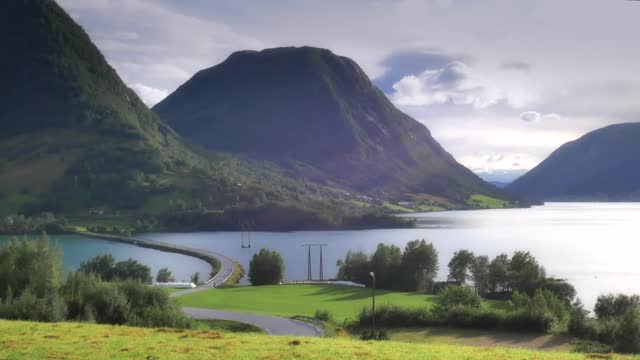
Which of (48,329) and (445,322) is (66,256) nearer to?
(445,322)

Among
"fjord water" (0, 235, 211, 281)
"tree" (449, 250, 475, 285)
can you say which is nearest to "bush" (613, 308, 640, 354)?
"tree" (449, 250, 475, 285)

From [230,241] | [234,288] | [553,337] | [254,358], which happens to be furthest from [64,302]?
[230,241]

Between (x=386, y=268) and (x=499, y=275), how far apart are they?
52.1ft

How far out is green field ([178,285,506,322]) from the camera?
5740cm

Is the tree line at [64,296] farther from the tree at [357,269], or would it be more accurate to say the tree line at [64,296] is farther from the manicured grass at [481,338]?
the tree at [357,269]

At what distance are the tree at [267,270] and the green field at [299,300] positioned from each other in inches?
285

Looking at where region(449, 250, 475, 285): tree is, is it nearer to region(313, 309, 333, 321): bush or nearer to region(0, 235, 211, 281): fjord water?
region(0, 235, 211, 281): fjord water

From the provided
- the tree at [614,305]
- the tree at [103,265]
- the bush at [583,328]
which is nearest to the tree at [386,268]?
the tree at [614,305]

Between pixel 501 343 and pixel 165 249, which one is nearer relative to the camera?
pixel 501 343

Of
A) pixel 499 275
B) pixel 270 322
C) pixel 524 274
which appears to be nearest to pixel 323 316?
pixel 270 322

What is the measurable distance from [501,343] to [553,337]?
5080 mm

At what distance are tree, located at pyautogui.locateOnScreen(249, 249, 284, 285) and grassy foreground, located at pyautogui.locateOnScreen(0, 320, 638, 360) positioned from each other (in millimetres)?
64057

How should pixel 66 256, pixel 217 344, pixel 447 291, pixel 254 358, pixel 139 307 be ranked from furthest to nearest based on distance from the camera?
1. pixel 66 256
2. pixel 447 291
3. pixel 139 307
4. pixel 217 344
5. pixel 254 358

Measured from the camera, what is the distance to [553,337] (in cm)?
4369
